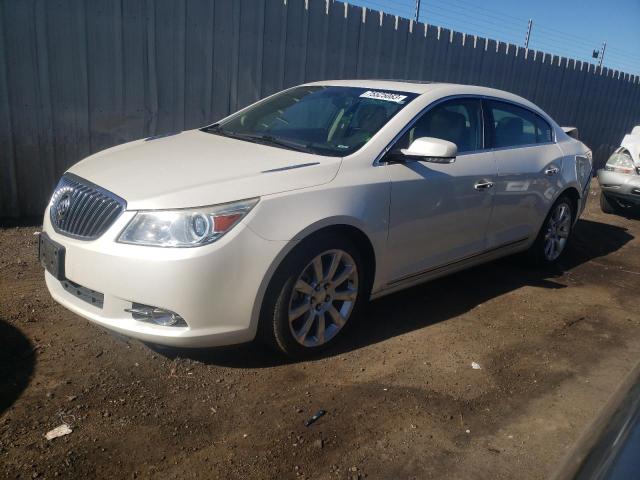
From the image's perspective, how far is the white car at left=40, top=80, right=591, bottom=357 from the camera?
2.96 meters

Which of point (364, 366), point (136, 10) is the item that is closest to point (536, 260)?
point (364, 366)

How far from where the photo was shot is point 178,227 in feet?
9.64

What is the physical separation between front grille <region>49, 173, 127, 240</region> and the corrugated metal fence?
250 cm

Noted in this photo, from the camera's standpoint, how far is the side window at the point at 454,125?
159 inches

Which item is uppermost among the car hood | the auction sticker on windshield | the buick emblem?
the auction sticker on windshield

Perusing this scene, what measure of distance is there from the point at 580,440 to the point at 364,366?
208 centimetres

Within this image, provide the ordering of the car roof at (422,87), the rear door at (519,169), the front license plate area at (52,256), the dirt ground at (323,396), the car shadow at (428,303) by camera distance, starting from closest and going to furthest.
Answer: the dirt ground at (323,396)
the front license plate area at (52,256)
the car shadow at (428,303)
the car roof at (422,87)
the rear door at (519,169)

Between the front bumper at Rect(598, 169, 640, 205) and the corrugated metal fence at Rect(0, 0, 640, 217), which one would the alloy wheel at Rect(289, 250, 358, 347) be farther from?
the front bumper at Rect(598, 169, 640, 205)

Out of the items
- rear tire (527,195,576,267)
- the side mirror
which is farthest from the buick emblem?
rear tire (527,195,576,267)

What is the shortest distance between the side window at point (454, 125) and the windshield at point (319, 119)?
18 centimetres

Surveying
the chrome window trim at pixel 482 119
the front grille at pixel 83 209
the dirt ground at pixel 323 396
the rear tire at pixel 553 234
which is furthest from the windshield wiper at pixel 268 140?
the rear tire at pixel 553 234

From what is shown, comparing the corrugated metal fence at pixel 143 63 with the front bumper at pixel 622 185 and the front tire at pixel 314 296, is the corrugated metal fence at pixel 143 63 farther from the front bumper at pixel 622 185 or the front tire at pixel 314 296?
the front tire at pixel 314 296

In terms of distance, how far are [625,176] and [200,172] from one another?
6.95 metres

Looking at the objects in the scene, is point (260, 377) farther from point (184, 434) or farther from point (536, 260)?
point (536, 260)
